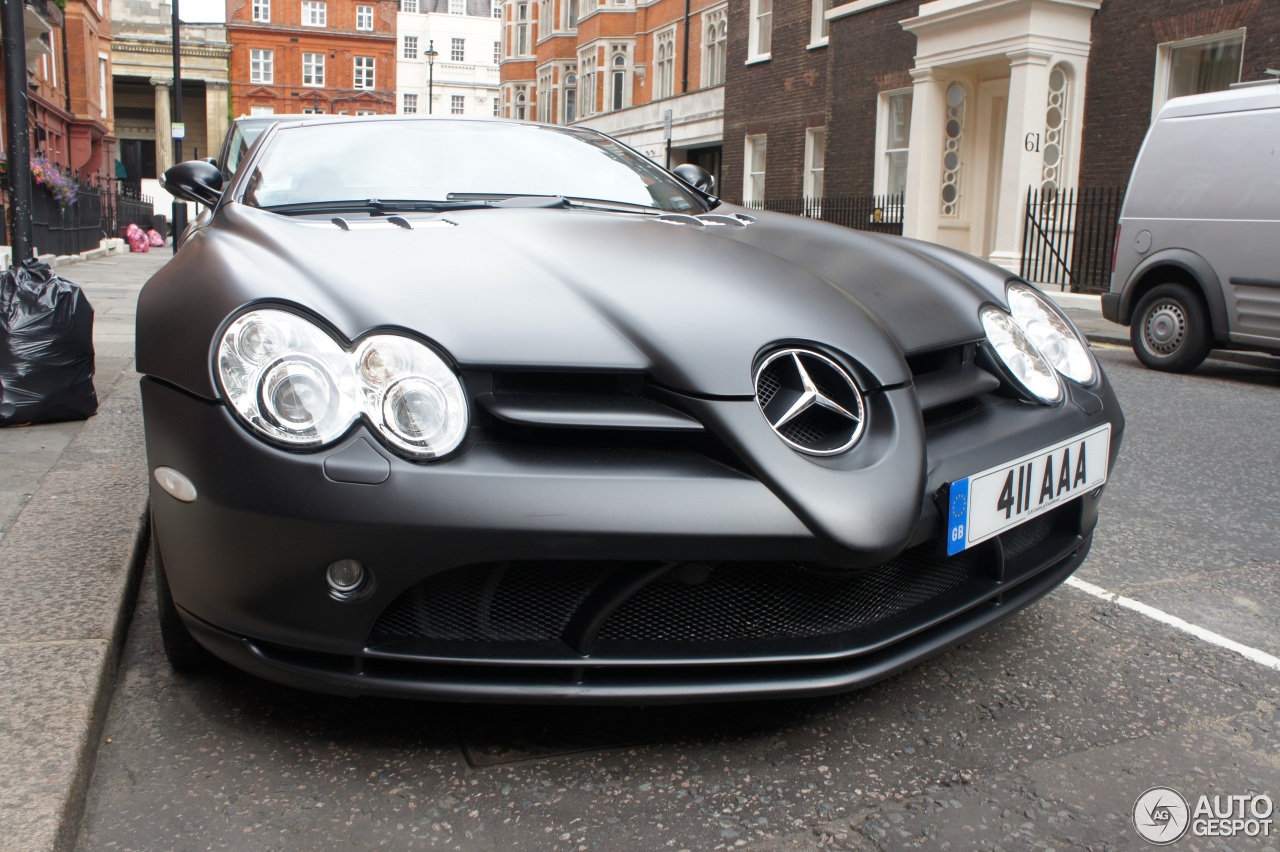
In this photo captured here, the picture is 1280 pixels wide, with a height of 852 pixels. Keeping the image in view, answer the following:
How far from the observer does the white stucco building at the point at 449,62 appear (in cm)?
8556

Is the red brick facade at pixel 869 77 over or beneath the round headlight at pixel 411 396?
over

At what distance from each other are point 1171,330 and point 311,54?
73596 mm

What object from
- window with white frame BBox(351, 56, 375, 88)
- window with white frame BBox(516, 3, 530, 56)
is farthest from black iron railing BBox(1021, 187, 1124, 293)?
window with white frame BBox(351, 56, 375, 88)

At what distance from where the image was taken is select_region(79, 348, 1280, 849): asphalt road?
6.12 feet

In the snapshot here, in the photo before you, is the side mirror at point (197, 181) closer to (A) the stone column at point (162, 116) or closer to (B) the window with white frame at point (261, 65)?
(A) the stone column at point (162, 116)

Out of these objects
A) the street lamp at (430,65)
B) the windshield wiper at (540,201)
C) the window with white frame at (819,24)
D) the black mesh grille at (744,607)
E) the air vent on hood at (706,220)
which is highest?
the street lamp at (430,65)

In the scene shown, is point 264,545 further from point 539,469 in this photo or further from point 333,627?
point 539,469

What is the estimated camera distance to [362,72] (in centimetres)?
7475

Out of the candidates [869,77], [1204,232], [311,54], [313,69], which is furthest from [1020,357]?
[313,69]

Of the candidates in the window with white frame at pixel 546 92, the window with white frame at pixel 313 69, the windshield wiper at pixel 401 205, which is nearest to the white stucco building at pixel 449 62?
the window with white frame at pixel 313 69

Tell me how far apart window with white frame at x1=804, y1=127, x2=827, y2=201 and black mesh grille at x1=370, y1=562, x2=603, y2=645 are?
22.4 metres

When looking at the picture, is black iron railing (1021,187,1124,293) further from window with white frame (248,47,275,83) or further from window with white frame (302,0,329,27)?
window with white frame (302,0,329,27)

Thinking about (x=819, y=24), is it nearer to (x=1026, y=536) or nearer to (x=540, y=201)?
(x=540, y=201)

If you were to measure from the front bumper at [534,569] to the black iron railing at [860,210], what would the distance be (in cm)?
1601
